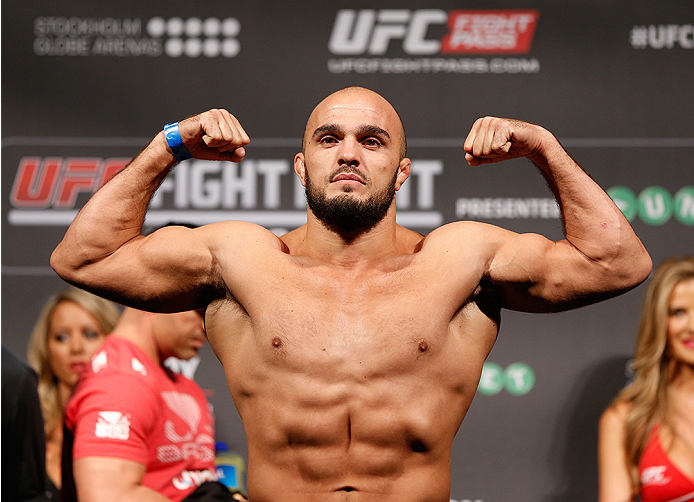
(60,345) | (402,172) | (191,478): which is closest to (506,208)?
(402,172)

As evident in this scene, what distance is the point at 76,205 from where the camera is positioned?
3.09m

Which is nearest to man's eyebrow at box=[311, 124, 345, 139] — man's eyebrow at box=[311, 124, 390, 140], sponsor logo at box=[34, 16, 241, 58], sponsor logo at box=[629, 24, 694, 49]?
man's eyebrow at box=[311, 124, 390, 140]

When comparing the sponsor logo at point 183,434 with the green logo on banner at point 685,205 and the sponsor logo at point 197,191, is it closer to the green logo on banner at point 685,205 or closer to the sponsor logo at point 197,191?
the sponsor logo at point 197,191

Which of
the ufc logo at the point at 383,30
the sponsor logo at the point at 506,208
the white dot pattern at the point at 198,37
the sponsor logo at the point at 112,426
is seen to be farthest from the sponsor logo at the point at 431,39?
the sponsor logo at the point at 112,426

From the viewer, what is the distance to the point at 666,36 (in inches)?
120

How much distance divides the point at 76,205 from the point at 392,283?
187 cm

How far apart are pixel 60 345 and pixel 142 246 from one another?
1.71 metres

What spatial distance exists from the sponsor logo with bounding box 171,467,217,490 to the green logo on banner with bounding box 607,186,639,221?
188 centimetres

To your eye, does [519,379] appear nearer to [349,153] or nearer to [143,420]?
[143,420]

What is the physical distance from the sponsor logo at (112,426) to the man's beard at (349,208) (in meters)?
0.91

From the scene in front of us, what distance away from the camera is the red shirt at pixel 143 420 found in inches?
85.5

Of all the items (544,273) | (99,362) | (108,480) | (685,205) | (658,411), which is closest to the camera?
(544,273)

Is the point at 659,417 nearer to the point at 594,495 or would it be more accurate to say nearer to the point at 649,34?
the point at 594,495

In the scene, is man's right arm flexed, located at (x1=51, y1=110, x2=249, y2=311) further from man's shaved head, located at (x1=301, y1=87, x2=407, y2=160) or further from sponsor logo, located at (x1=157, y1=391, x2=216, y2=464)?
sponsor logo, located at (x1=157, y1=391, x2=216, y2=464)
